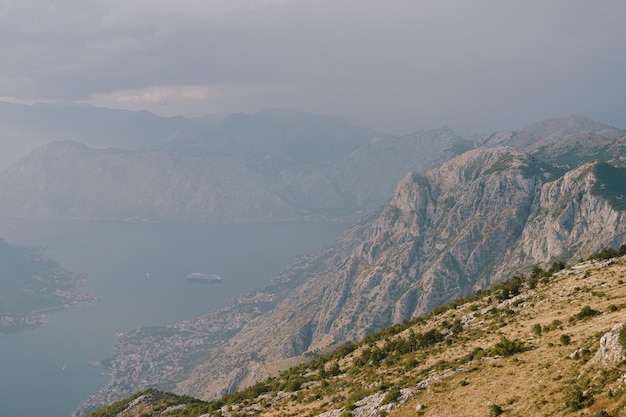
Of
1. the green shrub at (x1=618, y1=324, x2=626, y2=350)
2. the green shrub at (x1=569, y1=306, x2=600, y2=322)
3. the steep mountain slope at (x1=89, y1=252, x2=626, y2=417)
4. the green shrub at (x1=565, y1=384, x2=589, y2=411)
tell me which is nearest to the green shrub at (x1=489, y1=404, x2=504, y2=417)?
the steep mountain slope at (x1=89, y1=252, x2=626, y2=417)

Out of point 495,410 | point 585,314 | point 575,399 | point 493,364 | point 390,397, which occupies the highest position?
point 575,399

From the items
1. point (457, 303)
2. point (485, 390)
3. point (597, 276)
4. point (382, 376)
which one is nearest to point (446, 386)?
point (485, 390)

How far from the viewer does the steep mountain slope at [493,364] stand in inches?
1252

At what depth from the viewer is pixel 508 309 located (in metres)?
63.6

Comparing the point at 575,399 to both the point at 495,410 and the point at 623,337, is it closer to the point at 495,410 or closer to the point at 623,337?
the point at 623,337

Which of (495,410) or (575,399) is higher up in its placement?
(575,399)

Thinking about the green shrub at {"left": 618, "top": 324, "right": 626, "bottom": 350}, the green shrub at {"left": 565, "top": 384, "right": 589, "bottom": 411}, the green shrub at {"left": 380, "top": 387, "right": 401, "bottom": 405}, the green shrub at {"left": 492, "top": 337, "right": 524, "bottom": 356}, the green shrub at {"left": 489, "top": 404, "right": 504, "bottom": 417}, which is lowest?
the green shrub at {"left": 380, "top": 387, "right": 401, "bottom": 405}

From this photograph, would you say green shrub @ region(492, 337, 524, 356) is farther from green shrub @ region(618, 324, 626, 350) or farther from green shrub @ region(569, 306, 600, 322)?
green shrub @ region(618, 324, 626, 350)

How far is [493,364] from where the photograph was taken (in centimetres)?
4259

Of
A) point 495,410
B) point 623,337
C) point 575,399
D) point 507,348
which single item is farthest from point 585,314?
point 575,399

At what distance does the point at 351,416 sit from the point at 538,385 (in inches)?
703

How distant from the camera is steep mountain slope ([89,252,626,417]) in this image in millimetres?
31812

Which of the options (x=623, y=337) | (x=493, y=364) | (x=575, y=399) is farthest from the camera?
(x=493, y=364)

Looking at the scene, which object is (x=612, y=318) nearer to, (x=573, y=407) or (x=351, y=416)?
(x=573, y=407)
